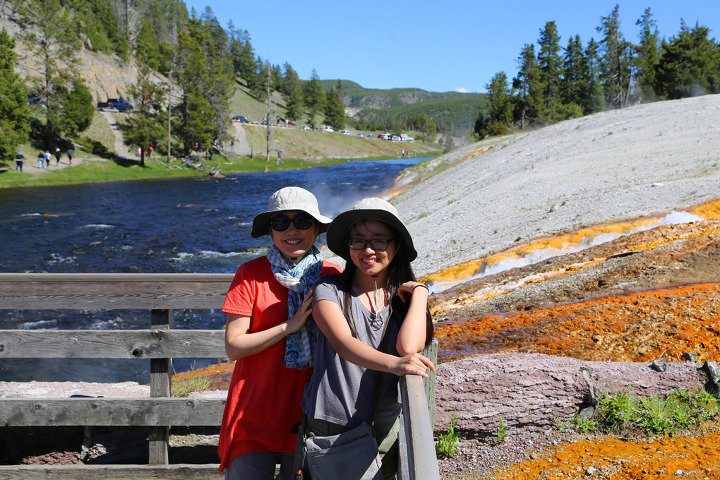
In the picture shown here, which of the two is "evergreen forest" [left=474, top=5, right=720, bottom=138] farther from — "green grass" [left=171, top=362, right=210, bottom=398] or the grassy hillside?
"green grass" [left=171, top=362, right=210, bottom=398]

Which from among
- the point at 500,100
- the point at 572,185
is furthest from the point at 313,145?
the point at 572,185

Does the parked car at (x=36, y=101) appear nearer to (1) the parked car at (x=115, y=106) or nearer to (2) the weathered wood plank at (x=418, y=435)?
(1) the parked car at (x=115, y=106)

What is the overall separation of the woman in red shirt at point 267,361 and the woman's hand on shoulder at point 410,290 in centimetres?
43

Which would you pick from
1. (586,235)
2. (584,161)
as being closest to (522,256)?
(586,235)

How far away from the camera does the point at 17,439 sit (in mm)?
4559

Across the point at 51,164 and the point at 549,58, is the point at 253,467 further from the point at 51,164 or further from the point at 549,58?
the point at 549,58

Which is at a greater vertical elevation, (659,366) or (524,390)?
(659,366)

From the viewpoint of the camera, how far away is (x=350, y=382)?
8.52 ft

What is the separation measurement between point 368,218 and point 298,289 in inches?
20.0

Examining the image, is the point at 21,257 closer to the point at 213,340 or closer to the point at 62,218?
the point at 62,218

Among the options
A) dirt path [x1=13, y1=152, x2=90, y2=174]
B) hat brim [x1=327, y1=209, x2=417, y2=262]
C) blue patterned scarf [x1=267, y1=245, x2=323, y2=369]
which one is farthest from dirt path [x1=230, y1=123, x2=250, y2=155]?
hat brim [x1=327, y1=209, x2=417, y2=262]

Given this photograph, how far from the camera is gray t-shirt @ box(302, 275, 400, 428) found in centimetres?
257

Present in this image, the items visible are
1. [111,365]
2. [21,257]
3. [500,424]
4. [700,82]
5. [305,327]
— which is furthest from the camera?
[700,82]

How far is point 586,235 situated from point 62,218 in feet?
86.8
